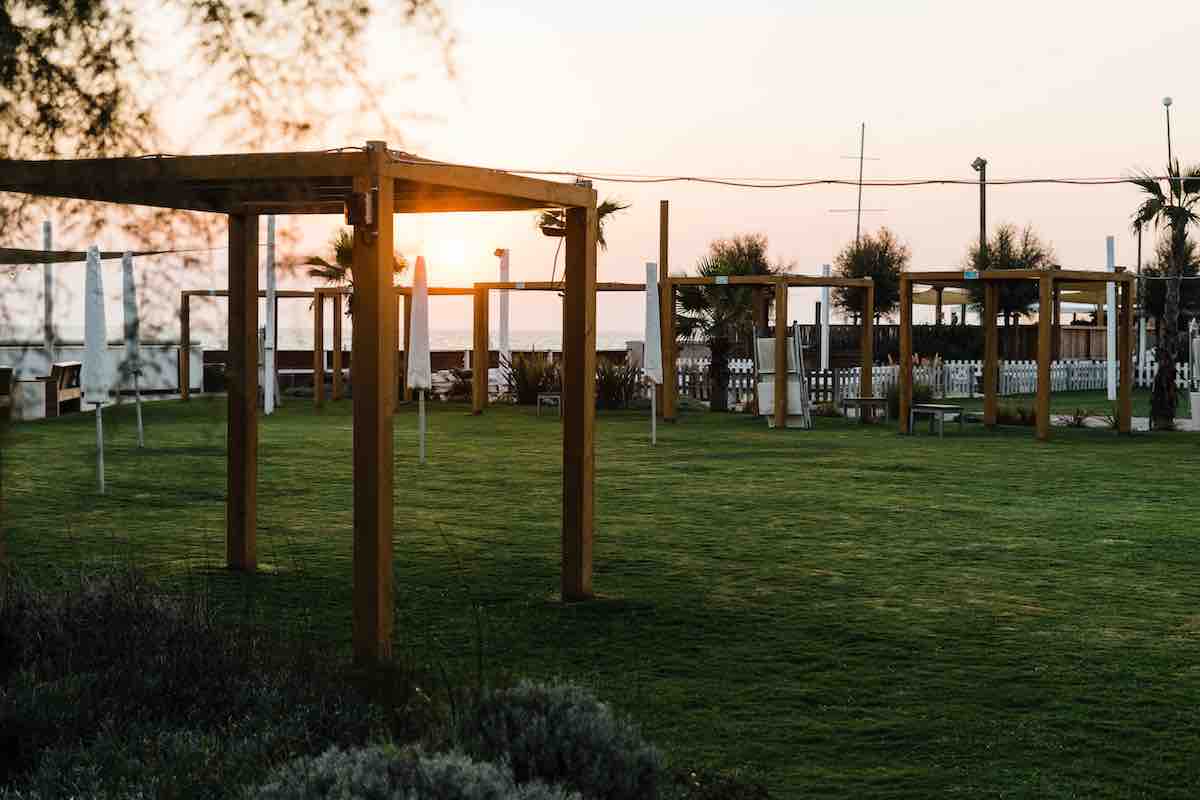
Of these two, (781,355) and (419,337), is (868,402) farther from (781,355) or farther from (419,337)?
(419,337)

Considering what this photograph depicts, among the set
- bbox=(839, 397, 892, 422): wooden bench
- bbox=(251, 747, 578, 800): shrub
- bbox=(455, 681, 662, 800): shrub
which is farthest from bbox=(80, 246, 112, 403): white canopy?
bbox=(839, 397, 892, 422): wooden bench

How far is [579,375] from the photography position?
654 cm

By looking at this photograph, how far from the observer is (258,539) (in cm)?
857

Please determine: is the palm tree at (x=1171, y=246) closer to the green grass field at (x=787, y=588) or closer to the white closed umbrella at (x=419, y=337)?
the green grass field at (x=787, y=588)

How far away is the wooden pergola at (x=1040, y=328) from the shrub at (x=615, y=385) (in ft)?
20.1

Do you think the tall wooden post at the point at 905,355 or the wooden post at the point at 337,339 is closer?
the tall wooden post at the point at 905,355

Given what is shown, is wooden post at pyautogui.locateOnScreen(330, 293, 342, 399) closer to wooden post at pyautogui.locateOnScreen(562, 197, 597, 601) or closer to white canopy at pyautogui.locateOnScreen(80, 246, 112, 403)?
white canopy at pyautogui.locateOnScreen(80, 246, 112, 403)

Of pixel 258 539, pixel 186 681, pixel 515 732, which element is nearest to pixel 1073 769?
pixel 515 732

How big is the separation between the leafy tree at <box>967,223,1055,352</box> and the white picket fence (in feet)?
29.3

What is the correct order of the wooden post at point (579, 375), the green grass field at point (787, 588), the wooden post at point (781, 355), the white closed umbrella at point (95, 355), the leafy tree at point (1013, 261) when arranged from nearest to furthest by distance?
the green grass field at point (787, 588) < the wooden post at point (579, 375) < the white closed umbrella at point (95, 355) < the wooden post at point (781, 355) < the leafy tree at point (1013, 261)

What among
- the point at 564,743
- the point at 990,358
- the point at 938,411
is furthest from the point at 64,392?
the point at 564,743

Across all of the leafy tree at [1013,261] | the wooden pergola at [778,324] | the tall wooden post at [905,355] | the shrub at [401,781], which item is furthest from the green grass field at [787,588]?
the leafy tree at [1013,261]

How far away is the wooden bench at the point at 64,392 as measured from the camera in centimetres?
2123

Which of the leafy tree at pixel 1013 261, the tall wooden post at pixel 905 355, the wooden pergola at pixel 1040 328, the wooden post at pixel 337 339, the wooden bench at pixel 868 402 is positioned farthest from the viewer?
→ the leafy tree at pixel 1013 261
